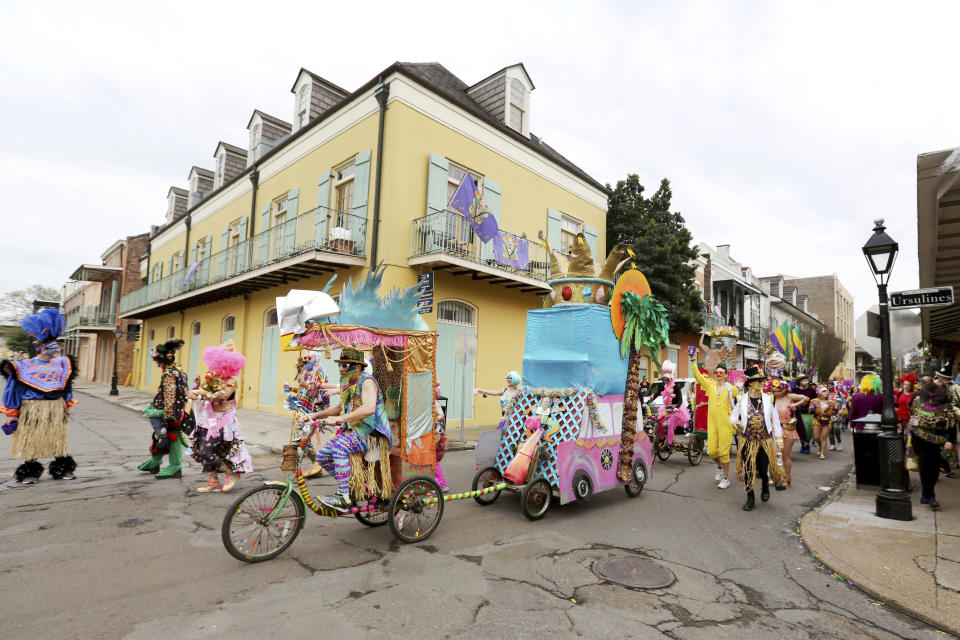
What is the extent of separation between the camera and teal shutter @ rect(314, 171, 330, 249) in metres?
12.6

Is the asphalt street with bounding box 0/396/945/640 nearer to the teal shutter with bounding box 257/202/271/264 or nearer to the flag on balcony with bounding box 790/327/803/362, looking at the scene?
the flag on balcony with bounding box 790/327/803/362

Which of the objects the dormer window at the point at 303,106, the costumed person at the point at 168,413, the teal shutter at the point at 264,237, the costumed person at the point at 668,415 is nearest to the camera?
the costumed person at the point at 168,413

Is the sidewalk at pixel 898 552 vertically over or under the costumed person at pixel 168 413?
under

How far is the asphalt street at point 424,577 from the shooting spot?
3.24 m

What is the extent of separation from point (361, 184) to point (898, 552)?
12.3 metres

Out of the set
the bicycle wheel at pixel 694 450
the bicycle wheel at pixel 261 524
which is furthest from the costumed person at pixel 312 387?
the bicycle wheel at pixel 694 450

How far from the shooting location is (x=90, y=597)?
11.5 feet

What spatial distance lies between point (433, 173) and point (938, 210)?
10404 millimetres

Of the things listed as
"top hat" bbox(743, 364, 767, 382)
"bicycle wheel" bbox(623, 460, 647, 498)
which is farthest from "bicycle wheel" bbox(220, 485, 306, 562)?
"top hat" bbox(743, 364, 767, 382)

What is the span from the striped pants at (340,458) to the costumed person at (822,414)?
35.5 ft

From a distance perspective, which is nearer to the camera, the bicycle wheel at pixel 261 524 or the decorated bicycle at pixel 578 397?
the bicycle wheel at pixel 261 524

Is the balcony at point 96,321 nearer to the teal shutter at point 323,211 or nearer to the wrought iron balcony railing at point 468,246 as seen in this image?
the teal shutter at point 323,211

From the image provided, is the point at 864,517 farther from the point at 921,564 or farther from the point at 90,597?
the point at 90,597

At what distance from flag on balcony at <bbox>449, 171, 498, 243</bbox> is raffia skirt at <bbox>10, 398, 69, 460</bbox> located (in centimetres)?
905
